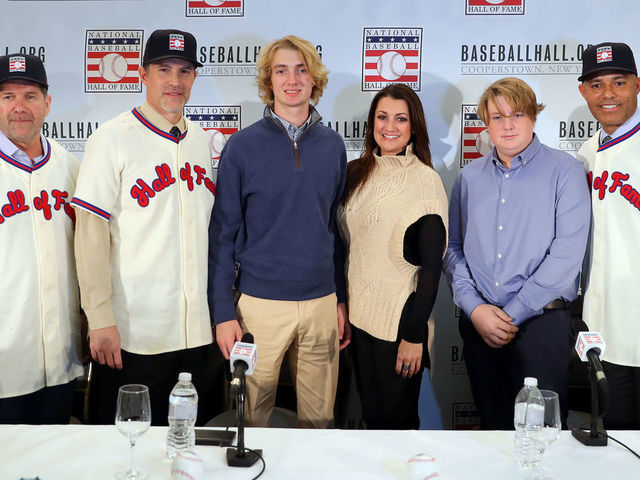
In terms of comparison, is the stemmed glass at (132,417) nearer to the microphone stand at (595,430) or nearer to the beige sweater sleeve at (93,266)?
the beige sweater sleeve at (93,266)

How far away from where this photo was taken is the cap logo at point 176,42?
2.06 metres

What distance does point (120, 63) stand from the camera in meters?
2.90

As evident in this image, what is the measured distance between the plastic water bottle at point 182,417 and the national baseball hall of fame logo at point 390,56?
→ 6.07ft

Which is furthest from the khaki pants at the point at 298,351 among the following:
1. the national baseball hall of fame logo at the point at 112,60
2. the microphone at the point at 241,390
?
the national baseball hall of fame logo at the point at 112,60

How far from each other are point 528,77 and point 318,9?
101 cm

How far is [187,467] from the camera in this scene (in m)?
1.20

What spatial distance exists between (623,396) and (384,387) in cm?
Answer: 81

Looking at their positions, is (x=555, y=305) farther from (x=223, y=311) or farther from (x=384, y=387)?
(x=223, y=311)

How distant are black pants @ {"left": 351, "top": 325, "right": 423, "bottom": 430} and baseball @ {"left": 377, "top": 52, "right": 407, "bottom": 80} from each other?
4.15 ft

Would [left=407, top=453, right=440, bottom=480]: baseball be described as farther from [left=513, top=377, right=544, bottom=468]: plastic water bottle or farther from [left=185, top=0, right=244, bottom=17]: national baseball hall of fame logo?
[left=185, top=0, right=244, bottom=17]: national baseball hall of fame logo

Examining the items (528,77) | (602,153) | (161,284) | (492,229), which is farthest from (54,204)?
(528,77)

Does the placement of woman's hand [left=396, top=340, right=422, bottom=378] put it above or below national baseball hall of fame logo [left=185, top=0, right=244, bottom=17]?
below

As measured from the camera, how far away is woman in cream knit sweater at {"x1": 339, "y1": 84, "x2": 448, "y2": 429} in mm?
2084

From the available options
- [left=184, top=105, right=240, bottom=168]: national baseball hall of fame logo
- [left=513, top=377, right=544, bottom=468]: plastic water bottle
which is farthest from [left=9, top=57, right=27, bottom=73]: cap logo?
[left=513, top=377, right=544, bottom=468]: plastic water bottle
